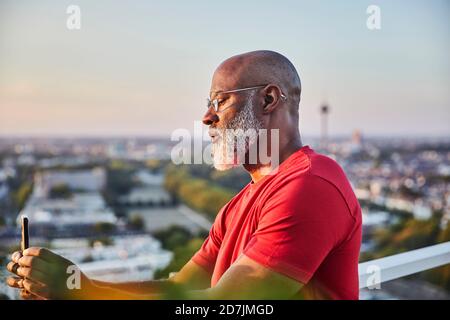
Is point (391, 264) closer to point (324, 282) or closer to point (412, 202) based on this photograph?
point (324, 282)

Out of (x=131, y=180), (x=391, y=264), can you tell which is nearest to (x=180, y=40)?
(x=391, y=264)

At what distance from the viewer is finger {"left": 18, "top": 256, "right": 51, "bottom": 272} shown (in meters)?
0.73

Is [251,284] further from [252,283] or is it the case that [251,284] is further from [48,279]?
[48,279]

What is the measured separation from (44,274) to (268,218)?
13.0 inches

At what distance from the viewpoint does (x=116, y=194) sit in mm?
18078

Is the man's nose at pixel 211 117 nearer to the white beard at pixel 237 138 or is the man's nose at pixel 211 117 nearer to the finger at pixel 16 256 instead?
the white beard at pixel 237 138

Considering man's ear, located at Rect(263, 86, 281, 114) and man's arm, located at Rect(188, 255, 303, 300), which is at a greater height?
man's ear, located at Rect(263, 86, 281, 114)

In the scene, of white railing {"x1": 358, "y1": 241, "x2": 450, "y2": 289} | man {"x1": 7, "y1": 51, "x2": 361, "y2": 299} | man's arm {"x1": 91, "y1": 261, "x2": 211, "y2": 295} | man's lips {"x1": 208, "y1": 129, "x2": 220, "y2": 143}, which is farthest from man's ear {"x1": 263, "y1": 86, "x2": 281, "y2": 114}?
white railing {"x1": 358, "y1": 241, "x2": 450, "y2": 289}

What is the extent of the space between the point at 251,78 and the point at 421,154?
867 cm

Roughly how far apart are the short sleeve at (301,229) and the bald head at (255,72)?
23 centimetres

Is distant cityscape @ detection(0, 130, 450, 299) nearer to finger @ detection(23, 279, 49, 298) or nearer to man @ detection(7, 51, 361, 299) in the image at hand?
man @ detection(7, 51, 361, 299)

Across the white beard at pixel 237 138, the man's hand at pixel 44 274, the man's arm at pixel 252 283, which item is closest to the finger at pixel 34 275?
the man's hand at pixel 44 274

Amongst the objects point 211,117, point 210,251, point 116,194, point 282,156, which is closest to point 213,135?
point 211,117

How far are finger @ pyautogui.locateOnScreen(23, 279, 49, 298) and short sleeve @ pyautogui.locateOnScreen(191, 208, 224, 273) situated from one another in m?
0.43
